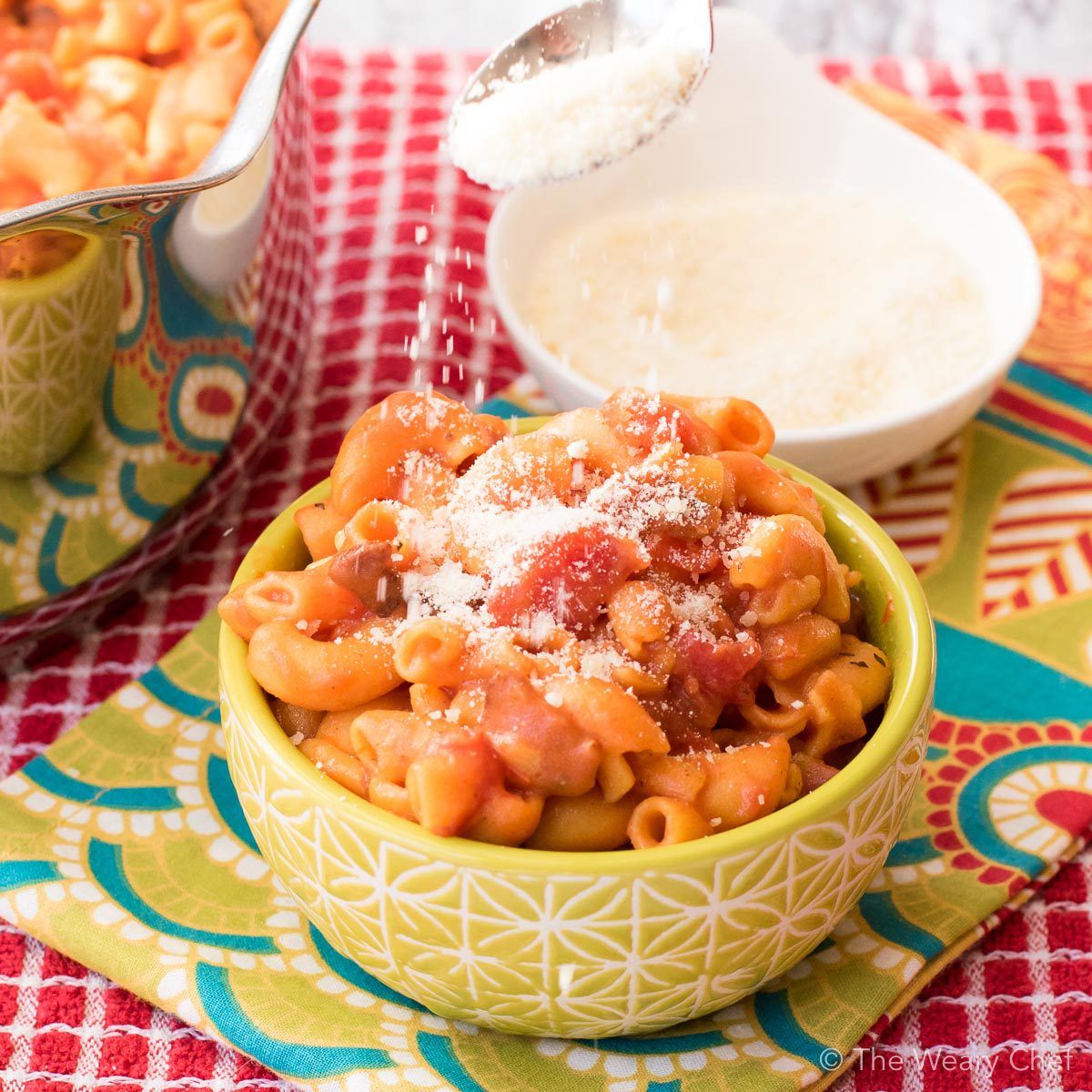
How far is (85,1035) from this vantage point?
3.22 feet

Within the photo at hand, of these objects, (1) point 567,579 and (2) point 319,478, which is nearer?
(1) point 567,579

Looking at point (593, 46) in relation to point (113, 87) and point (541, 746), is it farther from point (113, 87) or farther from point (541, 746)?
point (541, 746)

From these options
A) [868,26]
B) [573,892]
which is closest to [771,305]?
[573,892]

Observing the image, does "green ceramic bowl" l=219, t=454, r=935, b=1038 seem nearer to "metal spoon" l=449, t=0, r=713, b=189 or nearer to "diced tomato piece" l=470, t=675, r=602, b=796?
"diced tomato piece" l=470, t=675, r=602, b=796

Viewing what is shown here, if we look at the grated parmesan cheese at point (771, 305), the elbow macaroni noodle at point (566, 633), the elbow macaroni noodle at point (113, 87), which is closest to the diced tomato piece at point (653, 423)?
the elbow macaroni noodle at point (566, 633)

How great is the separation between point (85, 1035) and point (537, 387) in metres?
0.77

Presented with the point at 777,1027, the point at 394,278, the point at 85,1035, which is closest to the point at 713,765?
the point at 777,1027

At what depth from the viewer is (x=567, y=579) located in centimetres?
87

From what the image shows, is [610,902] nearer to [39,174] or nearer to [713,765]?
[713,765]

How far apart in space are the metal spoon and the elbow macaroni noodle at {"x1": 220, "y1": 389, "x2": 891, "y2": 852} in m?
0.35

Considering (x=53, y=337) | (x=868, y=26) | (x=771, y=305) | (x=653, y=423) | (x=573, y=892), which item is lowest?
(x=868, y=26)

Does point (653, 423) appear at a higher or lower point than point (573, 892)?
higher

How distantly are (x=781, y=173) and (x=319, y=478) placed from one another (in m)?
0.65

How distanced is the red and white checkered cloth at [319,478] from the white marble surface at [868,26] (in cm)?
110
